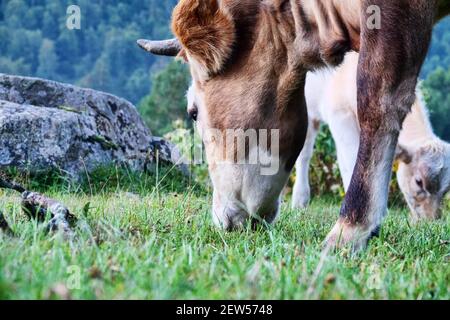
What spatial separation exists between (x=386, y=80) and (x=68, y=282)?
1.83 meters

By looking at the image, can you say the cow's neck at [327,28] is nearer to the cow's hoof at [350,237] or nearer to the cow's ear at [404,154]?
the cow's hoof at [350,237]

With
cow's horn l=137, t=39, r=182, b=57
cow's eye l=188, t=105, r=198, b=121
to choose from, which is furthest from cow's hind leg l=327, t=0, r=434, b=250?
cow's horn l=137, t=39, r=182, b=57

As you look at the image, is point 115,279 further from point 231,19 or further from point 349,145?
point 349,145

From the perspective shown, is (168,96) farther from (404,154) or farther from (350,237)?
(350,237)

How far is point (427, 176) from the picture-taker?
8.19m

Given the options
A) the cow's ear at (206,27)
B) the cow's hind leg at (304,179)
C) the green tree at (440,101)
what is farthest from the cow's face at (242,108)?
the green tree at (440,101)

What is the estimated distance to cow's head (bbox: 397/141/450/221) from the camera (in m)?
8.13

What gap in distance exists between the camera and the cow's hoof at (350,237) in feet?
10.8

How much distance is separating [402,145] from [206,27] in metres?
4.78

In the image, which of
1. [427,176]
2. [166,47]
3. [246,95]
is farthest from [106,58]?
[246,95]

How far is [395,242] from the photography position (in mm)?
3818

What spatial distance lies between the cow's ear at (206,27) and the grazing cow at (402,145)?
3658mm

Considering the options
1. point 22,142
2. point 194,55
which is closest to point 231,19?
point 194,55

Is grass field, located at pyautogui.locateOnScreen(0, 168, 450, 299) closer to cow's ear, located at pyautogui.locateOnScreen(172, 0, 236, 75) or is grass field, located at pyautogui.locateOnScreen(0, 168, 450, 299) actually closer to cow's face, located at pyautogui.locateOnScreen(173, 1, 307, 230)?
cow's face, located at pyautogui.locateOnScreen(173, 1, 307, 230)
